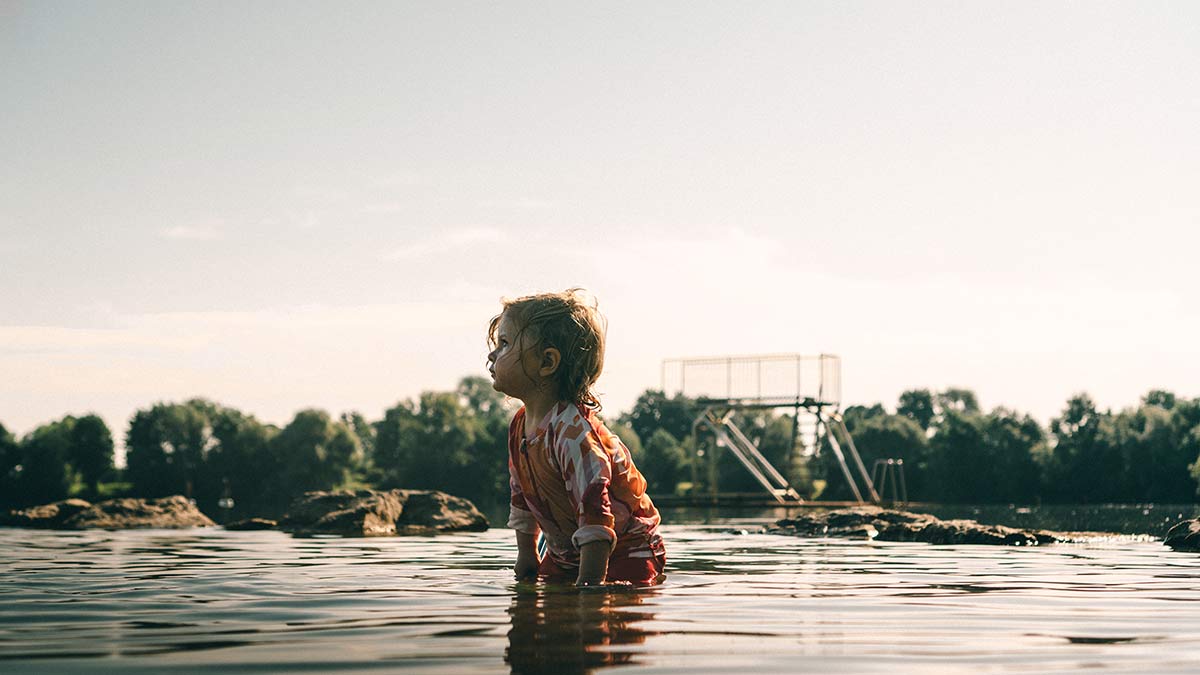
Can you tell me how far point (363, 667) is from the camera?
9.71 ft

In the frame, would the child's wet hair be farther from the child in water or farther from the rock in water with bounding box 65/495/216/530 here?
the rock in water with bounding box 65/495/216/530

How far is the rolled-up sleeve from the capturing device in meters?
4.99

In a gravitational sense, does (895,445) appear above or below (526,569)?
above

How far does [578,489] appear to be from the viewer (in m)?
5.09

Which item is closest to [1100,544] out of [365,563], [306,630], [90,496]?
[365,563]

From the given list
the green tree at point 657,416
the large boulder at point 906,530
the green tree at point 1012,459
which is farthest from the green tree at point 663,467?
the large boulder at point 906,530

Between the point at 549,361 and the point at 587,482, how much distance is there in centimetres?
61

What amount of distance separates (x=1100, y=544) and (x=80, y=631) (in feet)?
33.6

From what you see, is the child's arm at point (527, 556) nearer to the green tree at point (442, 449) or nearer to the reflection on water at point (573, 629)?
the reflection on water at point (573, 629)

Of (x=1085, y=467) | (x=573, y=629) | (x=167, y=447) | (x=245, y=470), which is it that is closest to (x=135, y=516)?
(x=573, y=629)

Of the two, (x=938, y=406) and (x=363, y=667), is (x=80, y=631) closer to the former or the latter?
(x=363, y=667)

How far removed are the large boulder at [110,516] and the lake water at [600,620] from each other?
11447 mm

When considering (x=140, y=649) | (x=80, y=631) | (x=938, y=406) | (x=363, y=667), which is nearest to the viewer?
(x=363, y=667)

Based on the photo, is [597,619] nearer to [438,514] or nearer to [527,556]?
[527,556]
